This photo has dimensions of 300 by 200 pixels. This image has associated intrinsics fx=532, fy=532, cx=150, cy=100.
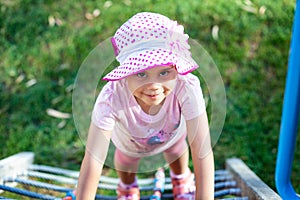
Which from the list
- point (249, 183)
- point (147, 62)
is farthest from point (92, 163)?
point (249, 183)

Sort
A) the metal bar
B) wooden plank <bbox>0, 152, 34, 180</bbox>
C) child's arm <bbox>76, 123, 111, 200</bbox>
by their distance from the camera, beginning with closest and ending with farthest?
the metal bar
child's arm <bbox>76, 123, 111, 200</bbox>
wooden plank <bbox>0, 152, 34, 180</bbox>

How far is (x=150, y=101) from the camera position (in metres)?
1.44

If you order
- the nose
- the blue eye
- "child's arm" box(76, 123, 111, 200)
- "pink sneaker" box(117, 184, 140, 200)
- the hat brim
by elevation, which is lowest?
"pink sneaker" box(117, 184, 140, 200)

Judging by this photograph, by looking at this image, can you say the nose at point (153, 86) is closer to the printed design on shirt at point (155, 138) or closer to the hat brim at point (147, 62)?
the hat brim at point (147, 62)

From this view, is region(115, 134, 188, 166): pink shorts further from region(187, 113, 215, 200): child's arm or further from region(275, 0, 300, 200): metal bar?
region(275, 0, 300, 200): metal bar

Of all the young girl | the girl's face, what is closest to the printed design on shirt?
the young girl

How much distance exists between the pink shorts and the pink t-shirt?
72 mm

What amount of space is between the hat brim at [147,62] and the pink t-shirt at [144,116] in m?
0.06

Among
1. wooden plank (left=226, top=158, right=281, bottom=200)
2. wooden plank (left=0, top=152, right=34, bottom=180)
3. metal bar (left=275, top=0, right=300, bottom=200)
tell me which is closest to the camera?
metal bar (left=275, top=0, right=300, bottom=200)

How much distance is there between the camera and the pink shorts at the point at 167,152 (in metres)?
1.75

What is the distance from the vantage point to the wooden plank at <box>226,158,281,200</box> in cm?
157

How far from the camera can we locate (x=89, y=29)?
9.62 feet

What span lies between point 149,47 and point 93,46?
151 cm

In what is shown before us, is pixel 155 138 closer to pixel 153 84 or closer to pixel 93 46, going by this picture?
pixel 153 84
